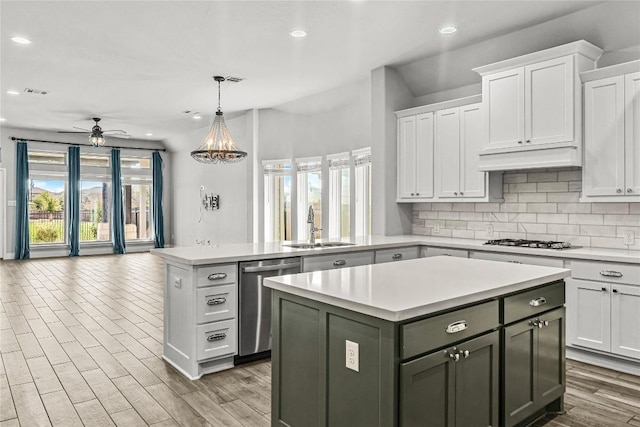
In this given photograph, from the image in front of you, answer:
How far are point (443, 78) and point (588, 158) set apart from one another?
2100mm

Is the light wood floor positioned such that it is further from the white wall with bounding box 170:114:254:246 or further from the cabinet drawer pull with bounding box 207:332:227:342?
the white wall with bounding box 170:114:254:246

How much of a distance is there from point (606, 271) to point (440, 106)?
254cm

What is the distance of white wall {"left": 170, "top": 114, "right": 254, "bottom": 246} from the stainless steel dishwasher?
468 centimetres

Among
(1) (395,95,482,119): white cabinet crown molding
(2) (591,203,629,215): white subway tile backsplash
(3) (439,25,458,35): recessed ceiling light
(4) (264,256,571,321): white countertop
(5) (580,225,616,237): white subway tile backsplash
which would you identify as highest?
(3) (439,25,458,35): recessed ceiling light

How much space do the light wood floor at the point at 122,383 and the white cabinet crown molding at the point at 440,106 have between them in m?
2.79

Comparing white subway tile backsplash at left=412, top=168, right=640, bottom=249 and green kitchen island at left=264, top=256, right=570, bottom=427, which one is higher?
white subway tile backsplash at left=412, top=168, right=640, bottom=249

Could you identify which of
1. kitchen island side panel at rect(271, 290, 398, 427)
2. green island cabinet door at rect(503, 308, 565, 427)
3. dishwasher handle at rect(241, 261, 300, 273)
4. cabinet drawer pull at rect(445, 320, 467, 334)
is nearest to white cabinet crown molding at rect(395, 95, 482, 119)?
dishwasher handle at rect(241, 261, 300, 273)

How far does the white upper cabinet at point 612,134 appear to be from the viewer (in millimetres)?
3621

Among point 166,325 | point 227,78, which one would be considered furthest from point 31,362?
point 227,78

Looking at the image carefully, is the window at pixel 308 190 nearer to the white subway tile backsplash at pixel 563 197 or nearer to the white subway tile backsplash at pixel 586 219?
the white subway tile backsplash at pixel 563 197

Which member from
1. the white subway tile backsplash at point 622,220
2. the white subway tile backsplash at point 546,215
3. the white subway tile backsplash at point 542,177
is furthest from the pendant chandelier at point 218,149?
the white subway tile backsplash at point 622,220

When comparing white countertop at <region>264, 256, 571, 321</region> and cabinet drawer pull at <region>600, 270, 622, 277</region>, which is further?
cabinet drawer pull at <region>600, 270, 622, 277</region>

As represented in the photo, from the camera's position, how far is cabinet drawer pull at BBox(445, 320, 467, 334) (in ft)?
6.35

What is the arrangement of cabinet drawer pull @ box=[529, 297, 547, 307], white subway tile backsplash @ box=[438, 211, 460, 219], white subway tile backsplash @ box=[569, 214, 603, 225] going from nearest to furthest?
Result: cabinet drawer pull @ box=[529, 297, 547, 307]
white subway tile backsplash @ box=[569, 214, 603, 225]
white subway tile backsplash @ box=[438, 211, 460, 219]
